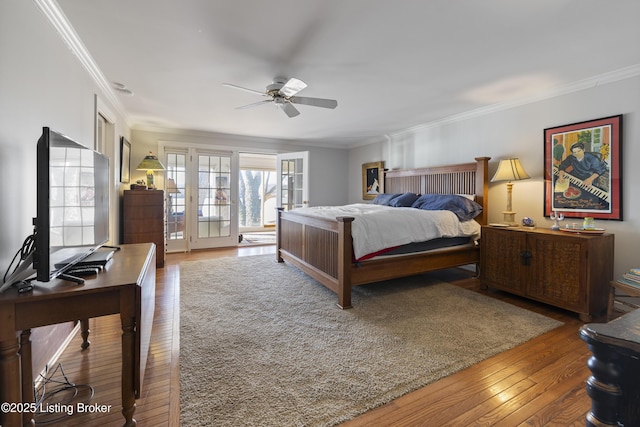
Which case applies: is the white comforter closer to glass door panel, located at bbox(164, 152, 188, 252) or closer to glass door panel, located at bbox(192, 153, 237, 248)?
glass door panel, located at bbox(192, 153, 237, 248)

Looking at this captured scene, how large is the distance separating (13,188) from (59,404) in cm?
117

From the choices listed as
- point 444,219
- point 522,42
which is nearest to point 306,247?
point 444,219

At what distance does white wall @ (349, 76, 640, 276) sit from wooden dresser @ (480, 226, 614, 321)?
1.09 ft

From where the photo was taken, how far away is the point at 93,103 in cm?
288

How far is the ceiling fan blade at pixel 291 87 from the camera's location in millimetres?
2597

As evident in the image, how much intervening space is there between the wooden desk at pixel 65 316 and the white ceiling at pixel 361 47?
1751mm

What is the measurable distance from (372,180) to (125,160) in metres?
4.56

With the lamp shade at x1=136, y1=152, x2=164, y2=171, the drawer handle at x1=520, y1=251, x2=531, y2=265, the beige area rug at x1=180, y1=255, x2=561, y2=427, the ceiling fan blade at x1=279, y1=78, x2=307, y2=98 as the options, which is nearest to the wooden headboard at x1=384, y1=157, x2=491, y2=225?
the drawer handle at x1=520, y1=251, x2=531, y2=265

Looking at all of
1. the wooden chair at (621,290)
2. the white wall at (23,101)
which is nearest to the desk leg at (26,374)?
the white wall at (23,101)

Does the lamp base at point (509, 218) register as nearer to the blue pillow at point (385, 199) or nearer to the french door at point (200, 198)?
the blue pillow at point (385, 199)

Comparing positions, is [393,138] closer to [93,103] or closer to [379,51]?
[379,51]

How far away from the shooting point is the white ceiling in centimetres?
188

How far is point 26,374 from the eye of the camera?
1.36 metres

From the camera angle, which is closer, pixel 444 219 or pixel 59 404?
pixel 59 404
